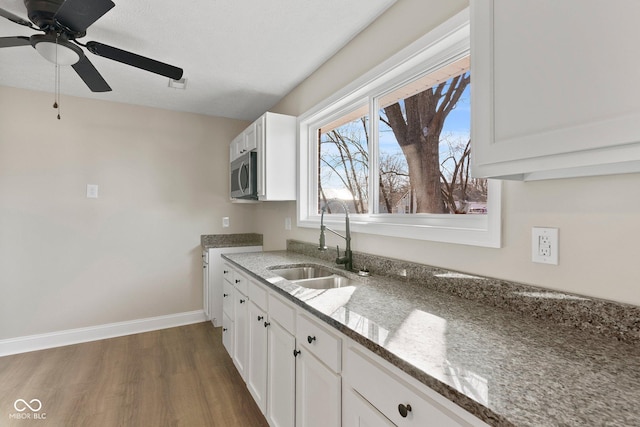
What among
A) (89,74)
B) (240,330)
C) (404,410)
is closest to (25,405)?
(240,330)

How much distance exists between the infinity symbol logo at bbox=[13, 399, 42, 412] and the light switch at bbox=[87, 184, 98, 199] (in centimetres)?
182

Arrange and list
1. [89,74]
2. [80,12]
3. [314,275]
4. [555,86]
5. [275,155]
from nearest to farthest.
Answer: [555,86] → [80,12] → [89,74] → [314,275] → [275,155]

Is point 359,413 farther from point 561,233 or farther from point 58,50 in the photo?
point 58,50

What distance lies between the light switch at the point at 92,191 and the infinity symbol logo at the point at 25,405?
182 cm

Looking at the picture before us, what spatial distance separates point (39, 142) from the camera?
2.88 meters

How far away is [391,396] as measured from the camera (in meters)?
0.84

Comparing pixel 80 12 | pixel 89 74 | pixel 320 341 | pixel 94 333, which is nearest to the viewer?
pixel 320 341

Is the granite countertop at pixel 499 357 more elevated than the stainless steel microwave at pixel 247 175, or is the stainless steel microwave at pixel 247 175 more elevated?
the stainless steel microwave at pixel 247 175

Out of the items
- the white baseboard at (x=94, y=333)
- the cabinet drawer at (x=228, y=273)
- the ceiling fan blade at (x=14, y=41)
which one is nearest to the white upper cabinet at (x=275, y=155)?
the cabinet drawer at (x=228, y=273)

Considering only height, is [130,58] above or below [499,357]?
above

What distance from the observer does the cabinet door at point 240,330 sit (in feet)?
6.77

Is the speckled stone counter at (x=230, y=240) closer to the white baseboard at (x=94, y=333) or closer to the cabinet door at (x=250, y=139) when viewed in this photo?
the white baseboard at (x=94, y=333)

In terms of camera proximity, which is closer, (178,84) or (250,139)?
(178,84)

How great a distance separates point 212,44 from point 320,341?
81.2 inches
